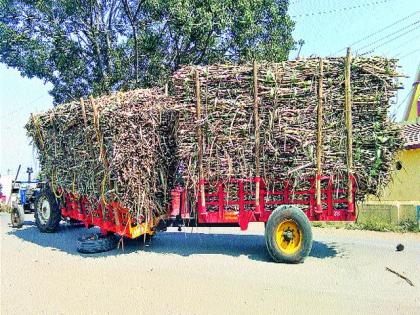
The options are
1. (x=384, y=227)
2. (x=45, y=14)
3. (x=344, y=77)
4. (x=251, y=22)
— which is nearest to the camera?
(x=344, y=77)

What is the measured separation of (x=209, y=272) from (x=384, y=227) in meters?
7.56

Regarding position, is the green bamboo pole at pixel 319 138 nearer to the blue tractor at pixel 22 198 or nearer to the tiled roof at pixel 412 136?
the tiled roof at pixel 412 136

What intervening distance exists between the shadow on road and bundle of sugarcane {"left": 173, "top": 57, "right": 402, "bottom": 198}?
5.05 feet

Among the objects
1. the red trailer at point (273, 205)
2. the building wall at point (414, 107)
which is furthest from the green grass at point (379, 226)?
the building wall at point (414, 107)

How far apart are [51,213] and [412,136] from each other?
11.7 m

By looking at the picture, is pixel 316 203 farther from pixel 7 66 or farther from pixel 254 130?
pixel 7 66

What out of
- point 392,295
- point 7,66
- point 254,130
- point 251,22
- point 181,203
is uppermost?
point 251,22

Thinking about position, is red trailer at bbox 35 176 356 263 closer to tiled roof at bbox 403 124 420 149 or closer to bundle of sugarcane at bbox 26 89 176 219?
bundle of sugarcane at bbox 26 89 176 219

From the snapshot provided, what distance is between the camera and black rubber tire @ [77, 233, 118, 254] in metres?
8.28

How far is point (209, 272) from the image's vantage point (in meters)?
6.82

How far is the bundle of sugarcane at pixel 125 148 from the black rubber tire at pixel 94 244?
717 millimetres

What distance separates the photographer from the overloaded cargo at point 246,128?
748 cm

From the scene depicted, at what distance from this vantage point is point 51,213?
10.9m

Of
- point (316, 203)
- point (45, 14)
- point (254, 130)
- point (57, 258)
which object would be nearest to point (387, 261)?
point (316, 203)
